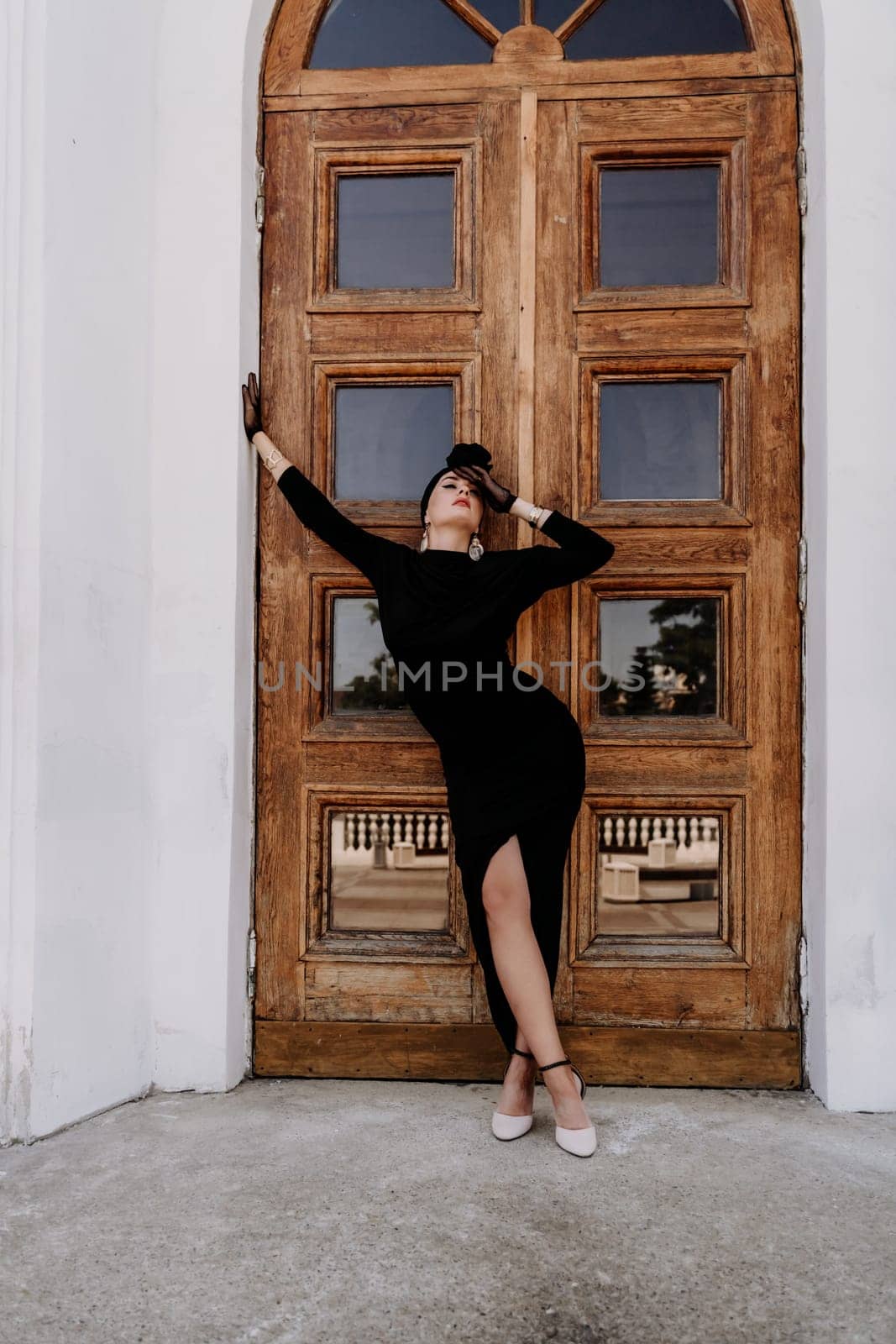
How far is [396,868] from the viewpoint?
2658 mm

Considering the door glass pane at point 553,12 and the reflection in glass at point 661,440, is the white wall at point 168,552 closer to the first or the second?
the reflection in glass at point 661,440

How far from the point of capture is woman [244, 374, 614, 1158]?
7.48ft

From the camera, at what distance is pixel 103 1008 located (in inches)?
94.3

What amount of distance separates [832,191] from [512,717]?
5.44 ft

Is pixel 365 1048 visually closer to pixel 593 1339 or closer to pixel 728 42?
pixel 593 1339

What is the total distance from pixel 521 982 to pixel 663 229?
84.8 inches

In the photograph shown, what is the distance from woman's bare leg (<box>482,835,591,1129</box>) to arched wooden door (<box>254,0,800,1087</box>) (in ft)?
1.03

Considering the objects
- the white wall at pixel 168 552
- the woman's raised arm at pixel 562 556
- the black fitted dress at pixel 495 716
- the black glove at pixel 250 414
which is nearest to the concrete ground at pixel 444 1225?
the white wall at pixel 168 552

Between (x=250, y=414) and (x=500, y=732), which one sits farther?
(x=250, y=414)

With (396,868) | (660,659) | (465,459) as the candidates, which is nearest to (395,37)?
(465,459)

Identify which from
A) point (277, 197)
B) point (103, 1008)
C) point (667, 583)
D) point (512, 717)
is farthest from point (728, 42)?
point (103, 1008)

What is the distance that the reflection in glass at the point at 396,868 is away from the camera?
2.65 m

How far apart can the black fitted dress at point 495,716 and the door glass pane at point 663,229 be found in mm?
882

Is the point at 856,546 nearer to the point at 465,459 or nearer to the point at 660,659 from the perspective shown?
the point at 660,659
